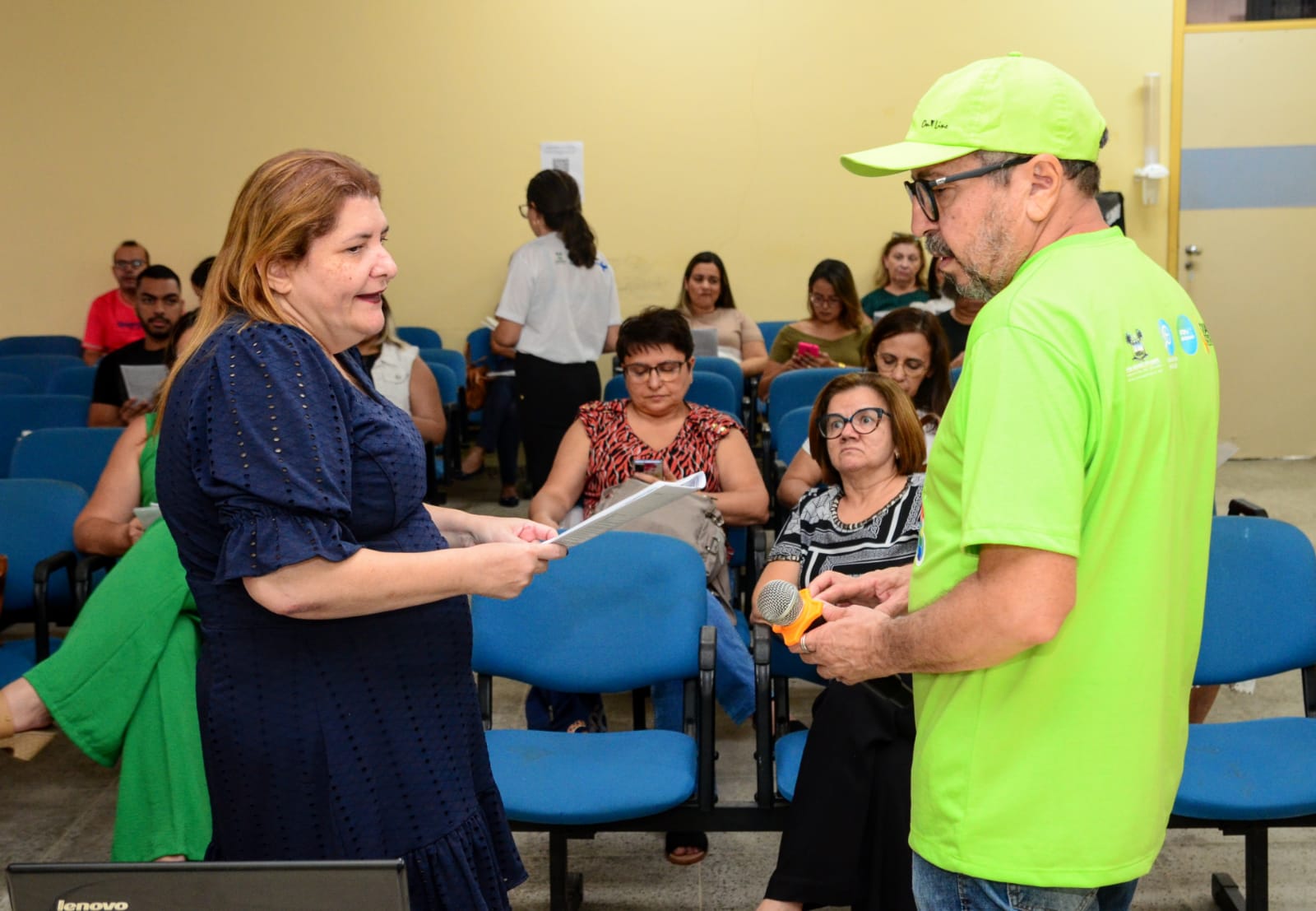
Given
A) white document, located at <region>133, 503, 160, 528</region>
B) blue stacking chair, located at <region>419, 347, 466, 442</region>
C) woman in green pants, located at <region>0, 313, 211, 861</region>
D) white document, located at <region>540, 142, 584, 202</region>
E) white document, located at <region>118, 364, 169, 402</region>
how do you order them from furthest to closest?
white document, located at <region>540, 142, 584, 202</region>
blue stacking chair, located at <region>419, 347, 466, 442</region>
white document, located at <region>118, 364, 169, 402</region>
white document, located at <region>133, 503, 160, 528</region>
woman in green pants, located at <region>0, 313, 211, 861</region>

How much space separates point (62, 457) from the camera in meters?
4.13

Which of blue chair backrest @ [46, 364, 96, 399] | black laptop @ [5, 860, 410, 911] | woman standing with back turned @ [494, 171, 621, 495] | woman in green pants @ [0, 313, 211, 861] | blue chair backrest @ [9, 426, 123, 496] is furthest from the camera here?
blue chair backrest @ [46, 364, 96, 399]

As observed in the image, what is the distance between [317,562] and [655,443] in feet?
8.11

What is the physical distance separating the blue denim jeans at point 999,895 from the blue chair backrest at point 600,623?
4.65ft

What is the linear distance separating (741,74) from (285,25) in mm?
2673

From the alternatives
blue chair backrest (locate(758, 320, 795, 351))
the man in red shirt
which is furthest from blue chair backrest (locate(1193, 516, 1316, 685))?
the man in red shirt

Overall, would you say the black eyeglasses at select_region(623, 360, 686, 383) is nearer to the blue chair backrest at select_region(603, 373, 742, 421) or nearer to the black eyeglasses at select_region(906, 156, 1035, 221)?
the blue chair backrest at select_region(603, 373, 742, 421)

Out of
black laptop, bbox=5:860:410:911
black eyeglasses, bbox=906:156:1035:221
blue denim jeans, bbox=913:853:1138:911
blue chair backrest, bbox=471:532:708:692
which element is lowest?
blue chair backrest, bbox=471:532:708:692

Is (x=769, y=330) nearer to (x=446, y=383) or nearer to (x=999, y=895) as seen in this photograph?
(x=446, y=383)

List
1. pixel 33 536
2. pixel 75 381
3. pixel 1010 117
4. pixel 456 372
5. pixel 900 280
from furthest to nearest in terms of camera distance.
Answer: pixel 900 280 → pixel 456 372 → pixel 75 381 → pixel 33 536 → pixel 1010 117

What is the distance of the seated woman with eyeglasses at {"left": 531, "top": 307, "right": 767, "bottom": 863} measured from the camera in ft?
12.2

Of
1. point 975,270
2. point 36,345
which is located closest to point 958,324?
point 975,270

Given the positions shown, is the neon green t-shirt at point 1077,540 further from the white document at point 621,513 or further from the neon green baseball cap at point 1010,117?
the white document at point 621,513

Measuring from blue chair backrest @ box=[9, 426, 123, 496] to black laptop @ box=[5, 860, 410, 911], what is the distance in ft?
10.8
